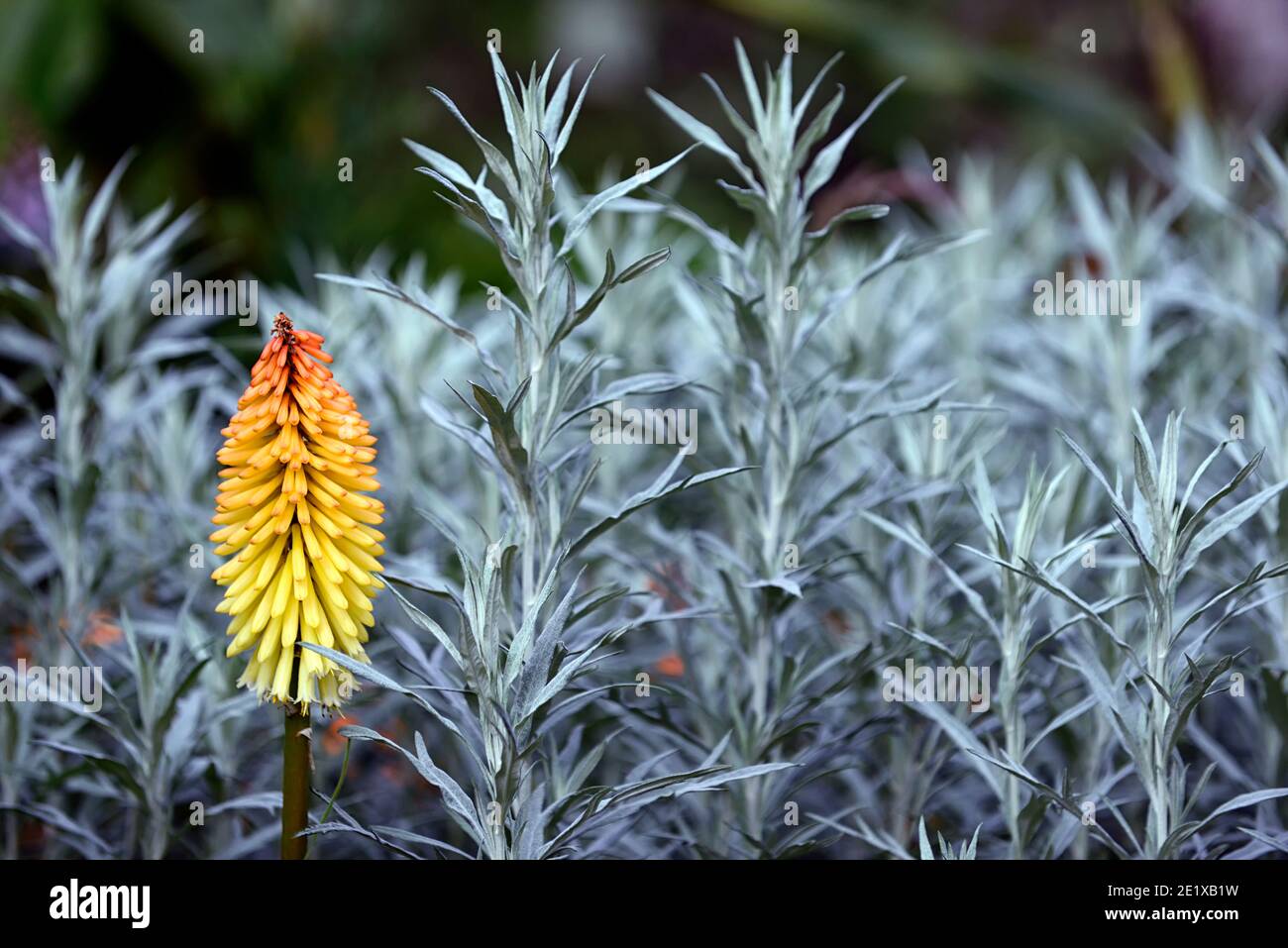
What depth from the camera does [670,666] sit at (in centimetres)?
184

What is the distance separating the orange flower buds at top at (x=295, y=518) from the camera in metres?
1.05

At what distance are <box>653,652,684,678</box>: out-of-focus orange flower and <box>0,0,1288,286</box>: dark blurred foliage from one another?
3.06 ft

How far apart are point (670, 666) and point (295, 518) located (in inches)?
34.4

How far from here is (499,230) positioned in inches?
44.1

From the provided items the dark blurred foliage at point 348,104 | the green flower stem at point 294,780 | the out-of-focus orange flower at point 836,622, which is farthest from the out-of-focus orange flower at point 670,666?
the dark blurred foliage at point 348,104

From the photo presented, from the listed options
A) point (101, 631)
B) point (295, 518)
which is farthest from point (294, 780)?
point (101, 631)

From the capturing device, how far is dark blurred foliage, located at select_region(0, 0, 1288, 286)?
10.7 ft

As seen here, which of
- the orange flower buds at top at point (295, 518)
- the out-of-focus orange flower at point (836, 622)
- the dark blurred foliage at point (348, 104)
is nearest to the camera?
the orange flower buds at top at point (295, 518)

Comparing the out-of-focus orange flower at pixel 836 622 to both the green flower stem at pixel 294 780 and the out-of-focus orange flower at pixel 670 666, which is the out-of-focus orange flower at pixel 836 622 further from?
the green flower stem at pixel 294 780

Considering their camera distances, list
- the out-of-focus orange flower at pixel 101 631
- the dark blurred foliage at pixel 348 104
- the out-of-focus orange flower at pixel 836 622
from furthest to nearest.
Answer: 1. the dark blurred foliage at pixel 348 104
2. the out-of-focus orange flower at pixel 836 622
3. the out-of-focus orange flower at pixel 101 631

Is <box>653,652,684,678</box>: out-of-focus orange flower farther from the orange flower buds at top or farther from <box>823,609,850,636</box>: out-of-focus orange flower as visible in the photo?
the orange flower buds at top

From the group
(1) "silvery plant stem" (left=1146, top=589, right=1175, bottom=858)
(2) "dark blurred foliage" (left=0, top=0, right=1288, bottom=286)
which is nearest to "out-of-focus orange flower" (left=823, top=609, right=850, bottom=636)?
(1) "silvery plant stem" (left=1146, top=589, right=1175, bottom=858)

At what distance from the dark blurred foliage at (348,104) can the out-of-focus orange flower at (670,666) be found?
93 centimetres

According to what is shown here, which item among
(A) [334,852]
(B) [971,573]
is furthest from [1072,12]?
(A) [334,852]
